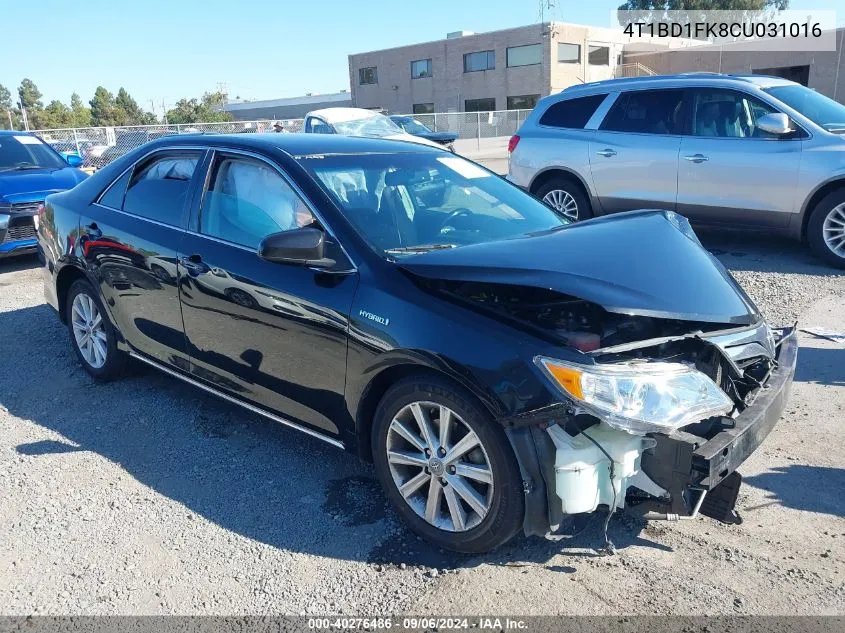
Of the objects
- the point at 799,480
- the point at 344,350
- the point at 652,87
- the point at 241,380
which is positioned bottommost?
the point at 799,480

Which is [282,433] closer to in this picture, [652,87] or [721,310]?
[721,310]

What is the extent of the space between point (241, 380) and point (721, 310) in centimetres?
245

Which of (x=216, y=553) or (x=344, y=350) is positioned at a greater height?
Answer: (x=344, y=350)

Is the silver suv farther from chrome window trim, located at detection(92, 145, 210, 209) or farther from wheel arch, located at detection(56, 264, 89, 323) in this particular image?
wheel arch, located at detection(56, 264, 89, 323)

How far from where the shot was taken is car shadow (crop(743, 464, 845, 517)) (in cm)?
348

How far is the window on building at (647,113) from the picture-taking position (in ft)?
27.9

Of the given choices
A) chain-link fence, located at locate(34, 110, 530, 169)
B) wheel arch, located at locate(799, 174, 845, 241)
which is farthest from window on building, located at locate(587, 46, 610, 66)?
wheel arch, located at locate(799, 174, 845, 241)

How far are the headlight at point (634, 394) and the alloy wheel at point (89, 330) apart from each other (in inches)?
141

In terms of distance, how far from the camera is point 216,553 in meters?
3.24

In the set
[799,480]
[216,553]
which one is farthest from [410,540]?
[799,480]

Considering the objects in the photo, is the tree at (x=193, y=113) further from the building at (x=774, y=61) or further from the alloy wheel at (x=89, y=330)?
the alloy wheel at (x=89, y=330)

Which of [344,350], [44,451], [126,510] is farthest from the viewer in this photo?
[44,451]

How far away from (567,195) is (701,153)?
1.76 metres

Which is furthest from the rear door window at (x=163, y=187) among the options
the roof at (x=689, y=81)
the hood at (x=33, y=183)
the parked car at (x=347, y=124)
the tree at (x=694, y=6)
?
the tree at (x=694, y=6)
